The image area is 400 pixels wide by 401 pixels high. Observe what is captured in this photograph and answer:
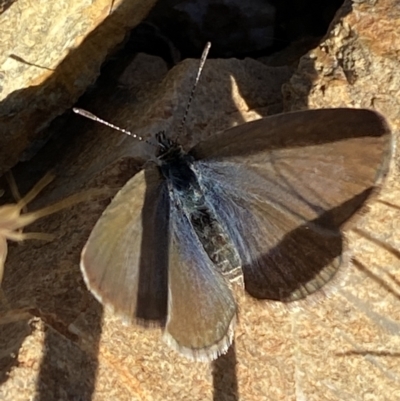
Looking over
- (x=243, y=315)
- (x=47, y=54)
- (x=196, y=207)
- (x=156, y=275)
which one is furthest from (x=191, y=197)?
(x=47, y=54)

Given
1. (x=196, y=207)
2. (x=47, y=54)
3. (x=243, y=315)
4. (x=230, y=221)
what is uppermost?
(x=47, y=54)

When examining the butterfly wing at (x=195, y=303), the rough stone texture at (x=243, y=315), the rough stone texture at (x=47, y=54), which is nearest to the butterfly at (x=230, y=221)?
the butterfly wing at (x=195, y=303)

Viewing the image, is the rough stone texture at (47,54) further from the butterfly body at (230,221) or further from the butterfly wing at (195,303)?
the butterfly wing at (195,303)

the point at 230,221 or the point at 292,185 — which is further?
the point at 230,221

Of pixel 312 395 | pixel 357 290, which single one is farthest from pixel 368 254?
pixel 312 395

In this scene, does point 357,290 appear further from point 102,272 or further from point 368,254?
point 102,272

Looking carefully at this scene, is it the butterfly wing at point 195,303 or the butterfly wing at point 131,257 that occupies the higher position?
the butterfly wing at point 131,257

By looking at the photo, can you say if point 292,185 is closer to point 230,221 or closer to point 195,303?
point 230,221
